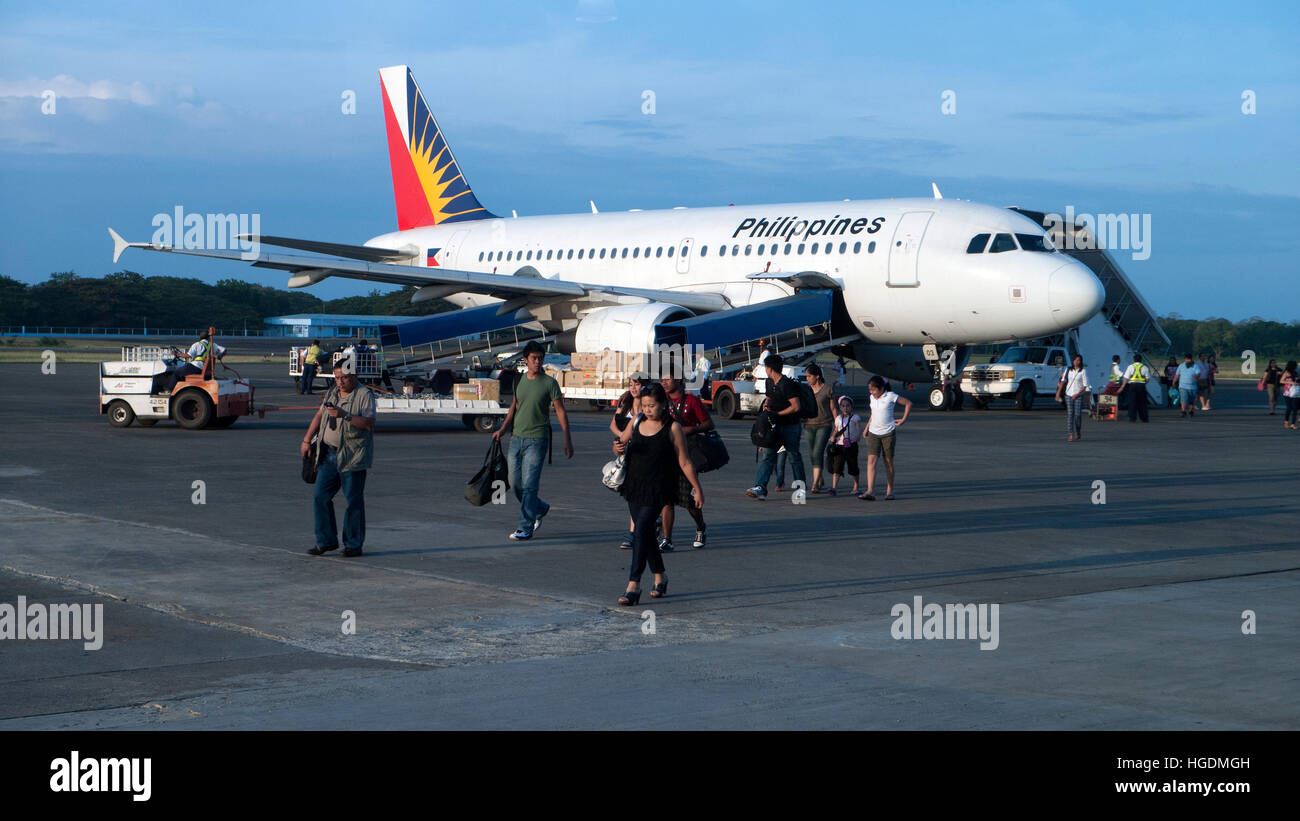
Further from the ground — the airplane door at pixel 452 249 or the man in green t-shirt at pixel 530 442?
the airplane door at pixel 452 249

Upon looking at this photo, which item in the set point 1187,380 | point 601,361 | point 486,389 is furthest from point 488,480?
point 1187,380

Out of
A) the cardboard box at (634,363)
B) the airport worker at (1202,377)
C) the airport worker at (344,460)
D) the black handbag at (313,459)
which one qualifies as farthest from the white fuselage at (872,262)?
the black handbag at (313,459)

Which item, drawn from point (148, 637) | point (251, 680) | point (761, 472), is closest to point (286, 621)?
point (148, 637)

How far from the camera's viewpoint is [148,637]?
834 centimetres

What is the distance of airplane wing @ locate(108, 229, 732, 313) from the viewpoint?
29.2m

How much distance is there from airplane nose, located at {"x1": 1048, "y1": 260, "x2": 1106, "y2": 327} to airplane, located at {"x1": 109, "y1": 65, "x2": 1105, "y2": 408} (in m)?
0.03

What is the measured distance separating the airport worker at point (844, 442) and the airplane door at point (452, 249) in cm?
2646

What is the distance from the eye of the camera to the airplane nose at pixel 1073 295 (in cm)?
2803

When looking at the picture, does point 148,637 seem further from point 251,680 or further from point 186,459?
point 186,459

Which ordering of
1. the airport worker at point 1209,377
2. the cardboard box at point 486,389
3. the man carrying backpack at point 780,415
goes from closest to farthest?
1. the man carrying backpack at point 780,415
2. the cardboard box at point 486,389
3. the airport worker at point 1209,377

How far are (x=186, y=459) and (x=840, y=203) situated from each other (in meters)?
18.4

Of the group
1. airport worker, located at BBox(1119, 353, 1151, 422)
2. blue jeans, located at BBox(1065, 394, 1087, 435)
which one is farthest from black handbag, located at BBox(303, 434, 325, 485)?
airport worker, located at BBox(1119, 353, 1151, 422)

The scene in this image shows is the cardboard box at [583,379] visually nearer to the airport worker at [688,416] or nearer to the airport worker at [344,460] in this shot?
the airport worker at [688,416]

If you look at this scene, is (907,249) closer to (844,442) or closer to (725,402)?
(725,402)
